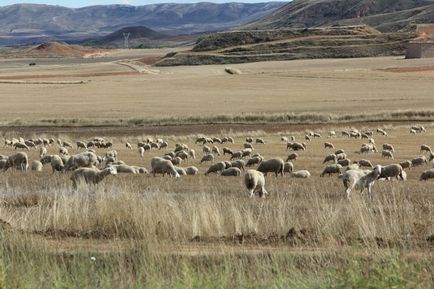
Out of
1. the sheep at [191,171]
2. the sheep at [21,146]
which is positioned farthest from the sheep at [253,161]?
the sheep at [21,146]

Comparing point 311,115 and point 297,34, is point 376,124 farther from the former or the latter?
point 297,34

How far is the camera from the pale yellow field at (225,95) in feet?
190

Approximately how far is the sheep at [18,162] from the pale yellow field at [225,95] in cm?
2644

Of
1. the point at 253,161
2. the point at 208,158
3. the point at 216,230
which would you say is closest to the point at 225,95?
the point at 208,158

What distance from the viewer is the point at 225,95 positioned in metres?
74.8

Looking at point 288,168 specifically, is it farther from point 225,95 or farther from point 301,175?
point 225,95

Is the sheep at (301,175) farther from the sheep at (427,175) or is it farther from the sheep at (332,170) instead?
the sheep at (427,175)

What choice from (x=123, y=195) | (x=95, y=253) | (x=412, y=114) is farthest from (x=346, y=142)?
(x=95, y=253)

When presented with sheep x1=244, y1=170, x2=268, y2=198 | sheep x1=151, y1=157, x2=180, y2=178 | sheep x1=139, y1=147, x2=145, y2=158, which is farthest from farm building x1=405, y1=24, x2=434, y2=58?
sheep x1=244, y1=170, x2=268, y2=198

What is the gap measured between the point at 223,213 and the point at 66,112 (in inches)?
1790

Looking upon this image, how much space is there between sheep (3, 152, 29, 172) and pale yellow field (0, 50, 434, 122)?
26.4 meters

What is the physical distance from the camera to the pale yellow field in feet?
190

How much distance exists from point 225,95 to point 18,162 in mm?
49354

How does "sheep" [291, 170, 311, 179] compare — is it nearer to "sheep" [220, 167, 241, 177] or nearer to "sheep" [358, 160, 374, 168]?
"sheep" [220, 167, 241, 177]
